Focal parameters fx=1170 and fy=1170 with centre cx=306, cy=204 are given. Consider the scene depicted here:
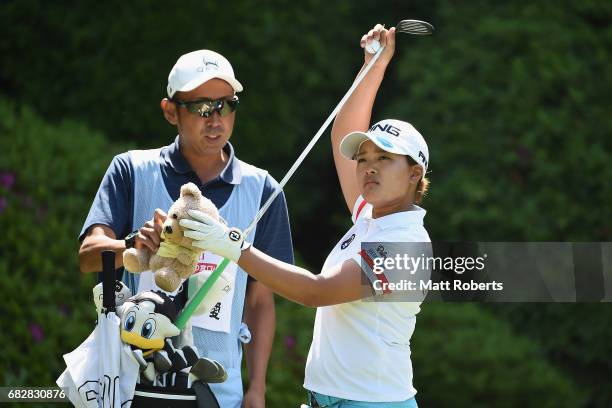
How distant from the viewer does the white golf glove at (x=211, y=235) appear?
3.30 metres

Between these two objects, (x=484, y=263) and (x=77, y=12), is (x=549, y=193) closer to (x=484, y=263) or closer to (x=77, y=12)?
(x=484, y=263)

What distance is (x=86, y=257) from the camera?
12.2 feet

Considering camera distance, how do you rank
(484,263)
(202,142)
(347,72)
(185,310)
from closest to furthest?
(185,310)
(202,142)
(484,263)
(347,72)

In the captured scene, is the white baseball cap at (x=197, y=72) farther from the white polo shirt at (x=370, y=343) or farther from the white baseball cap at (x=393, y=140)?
the white polo shirt at (x=370, y=343)

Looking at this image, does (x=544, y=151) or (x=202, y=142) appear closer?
(x=202, y=142)

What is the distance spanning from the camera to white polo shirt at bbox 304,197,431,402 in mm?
3570

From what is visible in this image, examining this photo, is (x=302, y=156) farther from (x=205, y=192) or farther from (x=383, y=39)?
(x=383, y=39)

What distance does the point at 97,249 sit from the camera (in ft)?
12.0

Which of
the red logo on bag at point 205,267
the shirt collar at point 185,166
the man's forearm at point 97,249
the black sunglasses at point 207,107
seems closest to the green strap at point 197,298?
the red logo on bag at point 205,267

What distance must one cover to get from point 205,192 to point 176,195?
0.32 ft

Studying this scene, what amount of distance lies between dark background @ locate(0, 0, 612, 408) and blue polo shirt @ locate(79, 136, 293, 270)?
3578 millimetres

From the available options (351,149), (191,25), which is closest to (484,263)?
(351,149)

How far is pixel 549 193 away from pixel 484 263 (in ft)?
9.48

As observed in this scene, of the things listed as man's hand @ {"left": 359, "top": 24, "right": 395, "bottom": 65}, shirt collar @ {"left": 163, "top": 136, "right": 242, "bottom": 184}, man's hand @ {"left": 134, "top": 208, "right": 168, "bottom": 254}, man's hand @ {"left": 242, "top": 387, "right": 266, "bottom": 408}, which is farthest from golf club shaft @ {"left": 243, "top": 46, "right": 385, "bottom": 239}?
man's hand @ {"left": 242, "top": 387, "right": 266, "bottom": 408}
